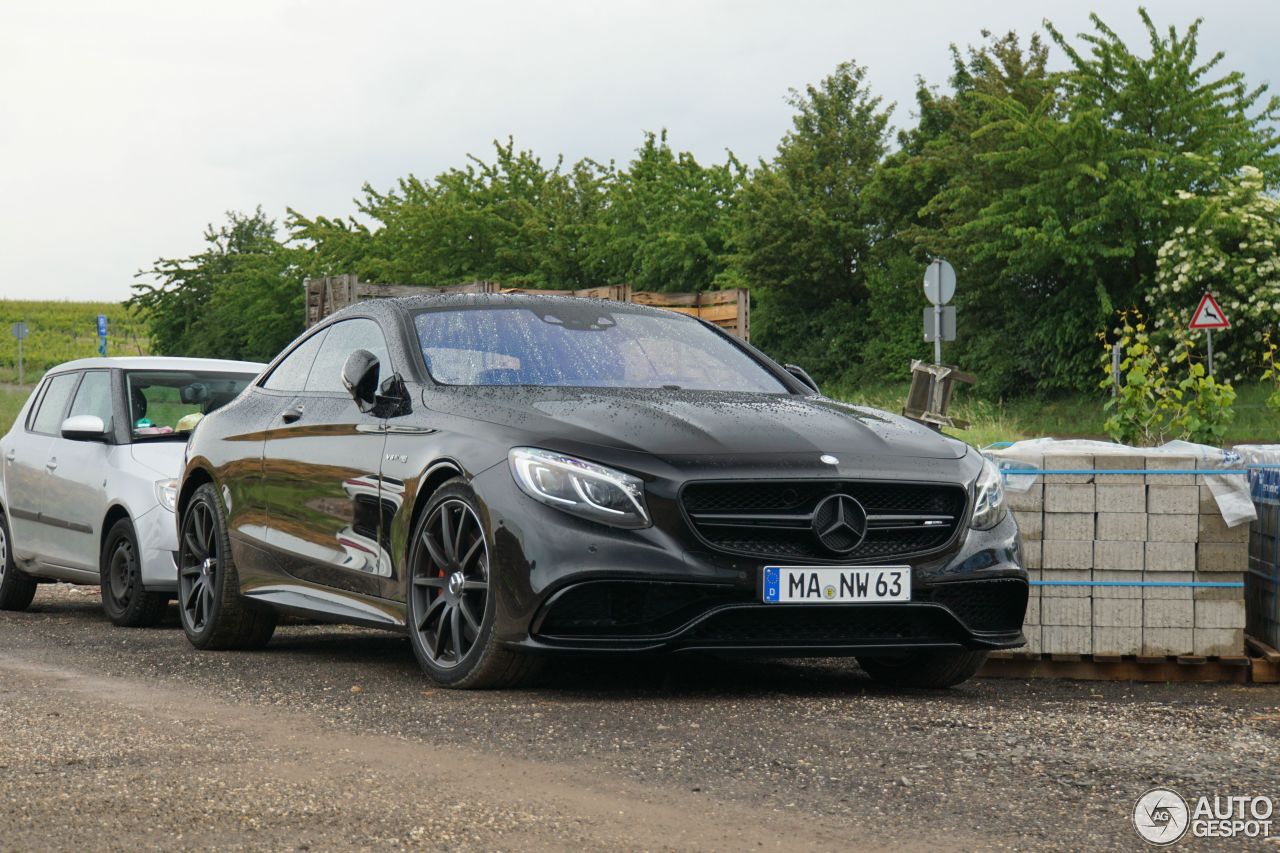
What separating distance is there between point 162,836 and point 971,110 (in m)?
51.0

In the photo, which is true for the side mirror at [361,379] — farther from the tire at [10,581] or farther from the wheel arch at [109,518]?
the tire at [10,581]

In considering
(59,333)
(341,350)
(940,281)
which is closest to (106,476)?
(341,350)

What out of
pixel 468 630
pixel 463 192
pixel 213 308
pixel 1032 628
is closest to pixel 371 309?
pixel 468 630

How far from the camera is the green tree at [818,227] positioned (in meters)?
55.4

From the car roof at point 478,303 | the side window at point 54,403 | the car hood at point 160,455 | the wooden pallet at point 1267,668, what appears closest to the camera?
the wooden pallet at point 1267,668

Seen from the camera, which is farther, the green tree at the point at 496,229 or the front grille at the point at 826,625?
the green tree at the point at 496,229

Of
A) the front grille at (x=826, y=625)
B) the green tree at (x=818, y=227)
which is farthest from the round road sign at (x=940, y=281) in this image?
the green tree at (x=818, y=227)

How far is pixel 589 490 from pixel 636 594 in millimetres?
386

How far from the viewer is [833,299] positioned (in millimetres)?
57156

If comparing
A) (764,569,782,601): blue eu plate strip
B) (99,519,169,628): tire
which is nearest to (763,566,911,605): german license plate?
(764,569,782,601): blue eu plate strip

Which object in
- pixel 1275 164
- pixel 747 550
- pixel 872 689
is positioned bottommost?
pixel 872 689

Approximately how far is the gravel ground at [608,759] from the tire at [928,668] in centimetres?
10

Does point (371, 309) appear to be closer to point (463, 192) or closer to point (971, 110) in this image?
point (971, 110)

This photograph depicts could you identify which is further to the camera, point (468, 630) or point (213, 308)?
point (213, 308)
